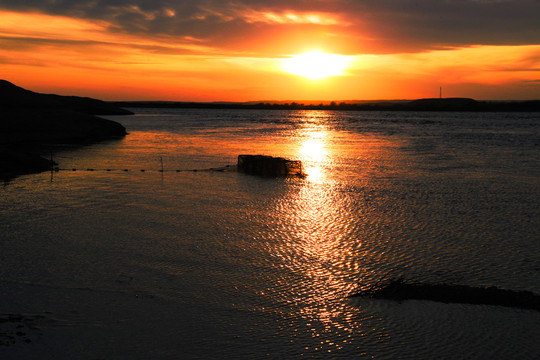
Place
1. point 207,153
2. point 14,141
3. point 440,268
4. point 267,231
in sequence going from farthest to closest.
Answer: point 14,141
point 207,153
point 267,231
point 440,268

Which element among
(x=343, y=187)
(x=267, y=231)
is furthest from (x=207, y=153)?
(x=267, y=231)

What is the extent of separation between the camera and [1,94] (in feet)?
107

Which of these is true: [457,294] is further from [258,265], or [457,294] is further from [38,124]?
[38,124]

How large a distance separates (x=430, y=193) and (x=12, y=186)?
46.7 ft

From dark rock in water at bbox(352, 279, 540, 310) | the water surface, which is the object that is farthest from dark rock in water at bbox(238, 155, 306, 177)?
dark rock in water at bbox(352, 279, 540, 310)

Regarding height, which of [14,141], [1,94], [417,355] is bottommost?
[417,355]

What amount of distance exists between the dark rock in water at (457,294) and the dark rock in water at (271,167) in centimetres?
1170

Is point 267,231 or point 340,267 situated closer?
point 340,267

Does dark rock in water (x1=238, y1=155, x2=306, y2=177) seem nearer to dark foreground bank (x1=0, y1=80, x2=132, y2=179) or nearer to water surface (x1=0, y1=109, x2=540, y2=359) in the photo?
water surface (x1=0, y1=109, x2=540, y2=359)

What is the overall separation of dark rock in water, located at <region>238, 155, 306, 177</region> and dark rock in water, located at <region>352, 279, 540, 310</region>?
11.7 m

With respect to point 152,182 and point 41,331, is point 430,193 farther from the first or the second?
point 41,331

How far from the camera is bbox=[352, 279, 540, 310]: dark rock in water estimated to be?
6348 mm

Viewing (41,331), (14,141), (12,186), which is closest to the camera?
(41,331)

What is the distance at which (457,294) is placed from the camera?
260 inches
